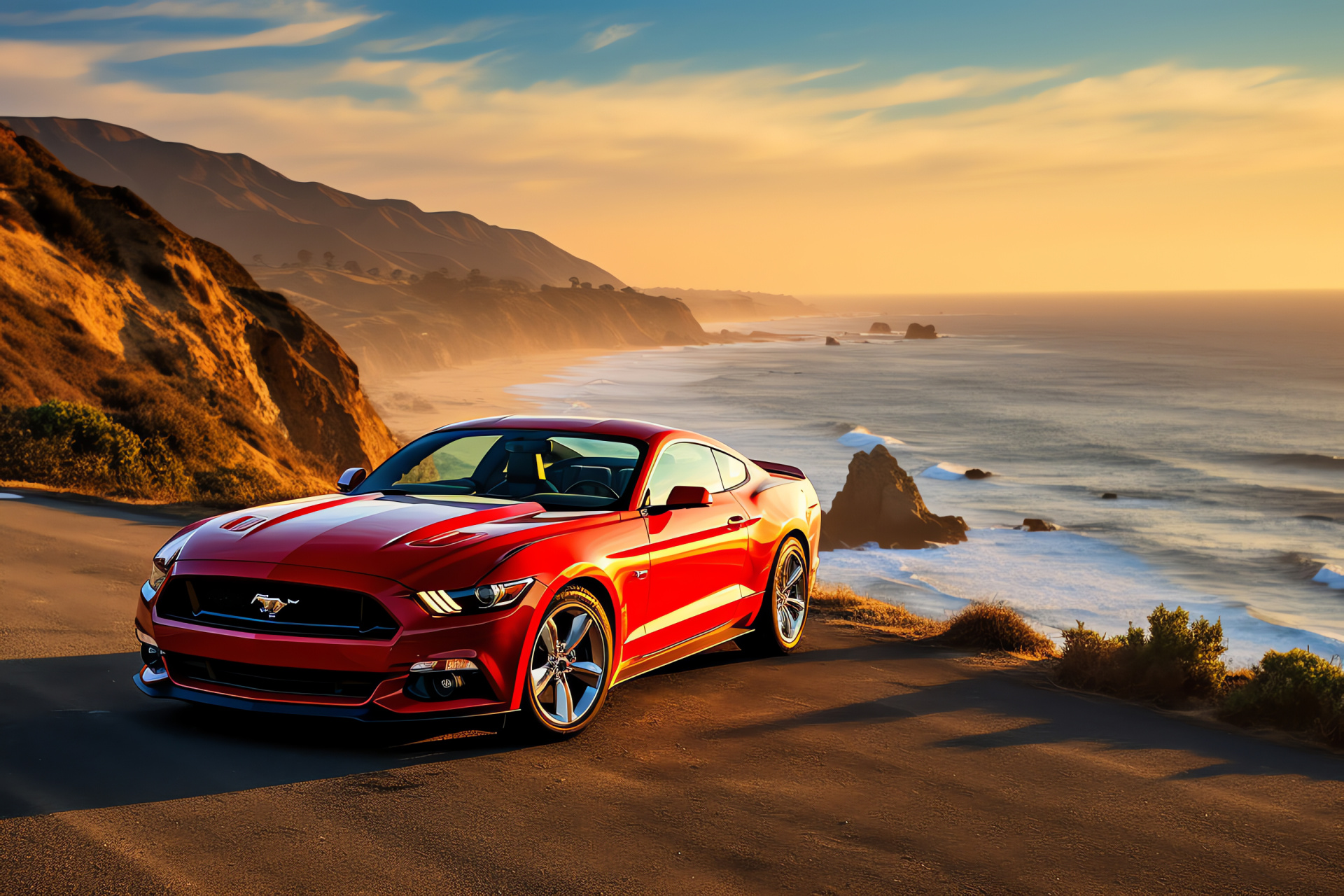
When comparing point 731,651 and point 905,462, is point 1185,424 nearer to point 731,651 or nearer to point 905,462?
point 905,462

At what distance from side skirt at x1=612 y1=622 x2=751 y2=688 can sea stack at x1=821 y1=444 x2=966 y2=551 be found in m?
28.8

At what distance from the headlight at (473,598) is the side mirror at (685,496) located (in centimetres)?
140

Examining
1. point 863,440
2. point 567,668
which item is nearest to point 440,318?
point 863,440

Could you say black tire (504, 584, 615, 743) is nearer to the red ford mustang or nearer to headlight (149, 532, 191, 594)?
the red ford mustang

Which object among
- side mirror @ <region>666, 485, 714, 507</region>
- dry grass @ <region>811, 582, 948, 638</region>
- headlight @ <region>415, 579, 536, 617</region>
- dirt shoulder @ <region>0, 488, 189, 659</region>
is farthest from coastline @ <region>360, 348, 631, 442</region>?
headlight @ <region>415, 579, 536, 617</region>

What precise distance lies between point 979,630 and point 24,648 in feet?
23.9

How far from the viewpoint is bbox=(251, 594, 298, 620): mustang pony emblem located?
4727 mm

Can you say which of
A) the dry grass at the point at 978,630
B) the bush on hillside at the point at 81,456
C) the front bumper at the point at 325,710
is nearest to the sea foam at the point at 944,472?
the bush on hillside at the point at 81,456

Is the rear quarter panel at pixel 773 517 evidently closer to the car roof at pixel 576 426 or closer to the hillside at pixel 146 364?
the car roof at pixel 576 426

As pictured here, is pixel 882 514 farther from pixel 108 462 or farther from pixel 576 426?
pixel 576 426

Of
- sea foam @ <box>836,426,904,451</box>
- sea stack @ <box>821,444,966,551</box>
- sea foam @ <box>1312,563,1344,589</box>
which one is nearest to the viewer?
sea foam @ <box>1312,563,1344,589</box>

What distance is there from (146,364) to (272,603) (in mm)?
20524

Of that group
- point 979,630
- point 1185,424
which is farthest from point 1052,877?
point 1185,424

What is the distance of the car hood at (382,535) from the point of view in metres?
4.80
